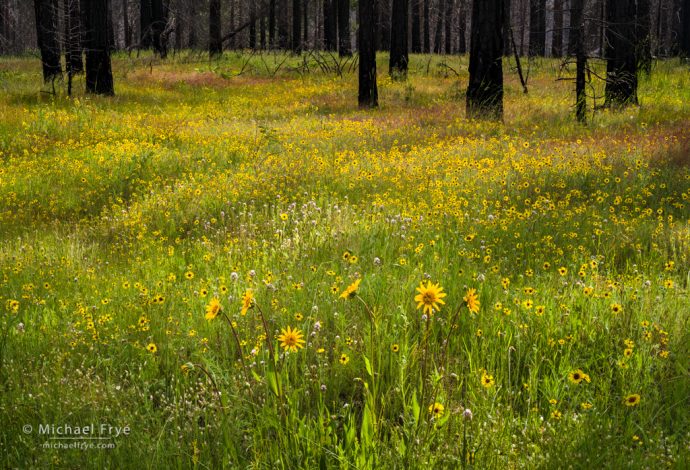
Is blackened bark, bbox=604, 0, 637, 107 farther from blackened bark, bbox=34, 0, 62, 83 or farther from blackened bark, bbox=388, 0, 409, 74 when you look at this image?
blackened bark, bbox=34, 0, 62, 83

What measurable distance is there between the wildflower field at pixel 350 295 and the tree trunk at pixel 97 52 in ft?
14.2

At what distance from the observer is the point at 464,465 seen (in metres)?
2.04

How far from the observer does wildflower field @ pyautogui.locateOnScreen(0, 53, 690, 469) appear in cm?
239

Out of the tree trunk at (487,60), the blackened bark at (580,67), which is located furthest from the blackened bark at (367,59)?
the blackened bark at (580,67)

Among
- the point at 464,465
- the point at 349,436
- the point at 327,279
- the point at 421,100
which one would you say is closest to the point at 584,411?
the point at 464,465

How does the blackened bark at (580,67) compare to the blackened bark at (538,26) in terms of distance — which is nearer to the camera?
the blackened bark at (580,67)

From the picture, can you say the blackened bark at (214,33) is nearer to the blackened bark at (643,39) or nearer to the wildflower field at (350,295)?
the wildflower field at (350,295)

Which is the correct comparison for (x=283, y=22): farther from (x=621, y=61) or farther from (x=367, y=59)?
(x=621, y=61)

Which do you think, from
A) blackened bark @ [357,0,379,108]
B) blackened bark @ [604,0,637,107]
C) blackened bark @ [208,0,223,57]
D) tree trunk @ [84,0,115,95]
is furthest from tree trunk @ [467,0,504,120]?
blackened bark @ [208,0,223,57]

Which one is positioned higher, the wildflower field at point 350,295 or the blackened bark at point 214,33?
the blackened bark at point 214,33

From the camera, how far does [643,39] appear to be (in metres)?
14.0

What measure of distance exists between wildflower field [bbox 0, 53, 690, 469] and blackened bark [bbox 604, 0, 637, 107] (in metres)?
1.71

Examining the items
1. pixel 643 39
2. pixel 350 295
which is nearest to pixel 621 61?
pixel 643 39

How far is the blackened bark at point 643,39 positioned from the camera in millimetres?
12880
